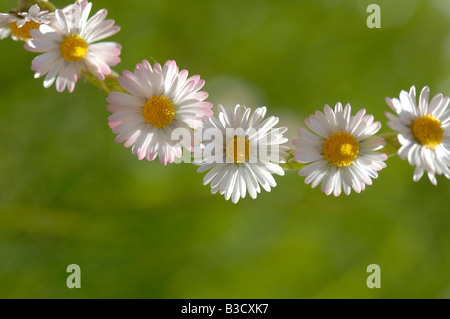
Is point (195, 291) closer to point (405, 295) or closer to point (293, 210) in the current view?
point (293, 210)

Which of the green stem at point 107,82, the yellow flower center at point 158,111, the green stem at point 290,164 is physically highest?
the green stem at point 107,82

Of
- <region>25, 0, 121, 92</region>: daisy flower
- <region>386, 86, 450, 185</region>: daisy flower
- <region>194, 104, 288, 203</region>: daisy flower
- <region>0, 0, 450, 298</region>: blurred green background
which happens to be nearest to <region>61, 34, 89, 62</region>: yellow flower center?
<region>25, 0, 121, 92</region>: daisy flower

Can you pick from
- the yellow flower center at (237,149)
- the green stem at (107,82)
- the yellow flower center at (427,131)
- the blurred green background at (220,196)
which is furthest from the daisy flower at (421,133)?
the blurred green background at (220,196)

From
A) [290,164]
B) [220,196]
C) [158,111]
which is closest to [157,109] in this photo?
[158,111]

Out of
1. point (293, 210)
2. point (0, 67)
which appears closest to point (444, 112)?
point (293, 210)

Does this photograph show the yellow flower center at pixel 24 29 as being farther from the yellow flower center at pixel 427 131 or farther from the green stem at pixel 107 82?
the yellow flower center at pixel 427 131

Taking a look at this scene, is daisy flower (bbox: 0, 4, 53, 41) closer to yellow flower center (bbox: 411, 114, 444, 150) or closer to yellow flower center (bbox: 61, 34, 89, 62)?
yellow flower center (bbox: 61, 34, 89, 62)
